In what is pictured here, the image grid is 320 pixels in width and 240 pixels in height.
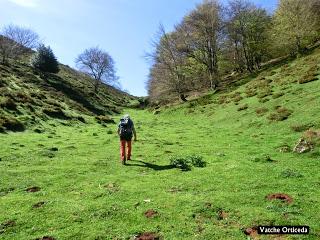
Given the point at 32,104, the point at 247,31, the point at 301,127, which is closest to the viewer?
the point at 301,127

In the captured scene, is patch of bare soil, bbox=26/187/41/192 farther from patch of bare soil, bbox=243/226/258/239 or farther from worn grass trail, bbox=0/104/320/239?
patch of bare soil, bbox=243/226/258/239

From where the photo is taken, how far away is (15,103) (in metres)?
46.5

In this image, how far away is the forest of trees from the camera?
69.7m

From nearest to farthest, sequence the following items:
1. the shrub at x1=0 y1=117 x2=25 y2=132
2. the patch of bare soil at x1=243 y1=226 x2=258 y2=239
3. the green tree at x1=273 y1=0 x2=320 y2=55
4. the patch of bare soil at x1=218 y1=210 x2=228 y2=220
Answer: the patch of bare soil at x1=243 y1=226 x2=258 y2=239 → the patch of bare soil at x1=218 y1=210 x2=228 y2=220 → the shrub at x1=0 y1=117 x2=25 y2=132 → the green tree at x1=273 y1=0 x2=320 y2=55

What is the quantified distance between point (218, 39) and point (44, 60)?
139 feet

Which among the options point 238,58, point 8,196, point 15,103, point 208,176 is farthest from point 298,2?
point 8,196

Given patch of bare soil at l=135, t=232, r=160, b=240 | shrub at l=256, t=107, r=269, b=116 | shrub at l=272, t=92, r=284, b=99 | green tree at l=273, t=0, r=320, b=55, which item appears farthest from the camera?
green tree at l=273, t=0, r=320, b=55

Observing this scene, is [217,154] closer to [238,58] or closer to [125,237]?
[125,237]

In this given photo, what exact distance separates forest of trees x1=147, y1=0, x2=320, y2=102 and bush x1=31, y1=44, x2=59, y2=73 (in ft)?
97.8

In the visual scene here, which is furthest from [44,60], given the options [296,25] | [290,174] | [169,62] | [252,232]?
[252,232]

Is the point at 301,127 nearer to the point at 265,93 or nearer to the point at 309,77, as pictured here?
the point at 309,77

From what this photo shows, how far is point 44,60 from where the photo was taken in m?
92.8

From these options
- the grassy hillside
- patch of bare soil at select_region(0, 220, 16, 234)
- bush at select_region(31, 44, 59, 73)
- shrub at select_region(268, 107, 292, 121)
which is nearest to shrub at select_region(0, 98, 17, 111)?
the grassy hillside

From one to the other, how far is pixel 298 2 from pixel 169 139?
4901cm
